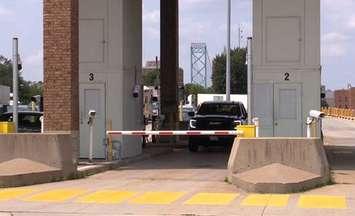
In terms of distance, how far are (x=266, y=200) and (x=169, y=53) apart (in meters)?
23.4

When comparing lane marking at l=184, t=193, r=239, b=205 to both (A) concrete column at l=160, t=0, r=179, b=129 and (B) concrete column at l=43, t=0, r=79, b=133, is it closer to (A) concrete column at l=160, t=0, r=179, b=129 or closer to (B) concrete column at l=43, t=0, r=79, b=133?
(B) concrete column at l=43, t=0, r=79, b=133

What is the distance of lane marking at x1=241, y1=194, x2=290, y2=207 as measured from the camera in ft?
42.4

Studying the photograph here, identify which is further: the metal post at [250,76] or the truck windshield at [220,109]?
the truck windshield at [220,109]

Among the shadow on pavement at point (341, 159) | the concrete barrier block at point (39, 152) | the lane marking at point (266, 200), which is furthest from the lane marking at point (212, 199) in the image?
the shadow on pavement at point (341, 159)

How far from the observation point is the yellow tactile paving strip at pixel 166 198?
13031mm

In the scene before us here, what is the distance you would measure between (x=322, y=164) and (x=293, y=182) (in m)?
1.41

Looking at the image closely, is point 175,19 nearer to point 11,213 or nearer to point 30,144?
point 30,144

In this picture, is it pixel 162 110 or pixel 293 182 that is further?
pixel 162 110

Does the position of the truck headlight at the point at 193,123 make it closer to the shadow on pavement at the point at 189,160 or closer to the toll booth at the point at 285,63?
the shadow on pavement at the point at 189,160

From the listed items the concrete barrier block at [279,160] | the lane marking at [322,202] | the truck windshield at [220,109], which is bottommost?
the lane marking at [322,202]

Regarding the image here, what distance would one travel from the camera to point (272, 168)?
49.9 feet

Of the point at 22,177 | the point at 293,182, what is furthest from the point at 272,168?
the point at 22,177

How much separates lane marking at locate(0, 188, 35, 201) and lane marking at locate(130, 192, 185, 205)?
249 cm

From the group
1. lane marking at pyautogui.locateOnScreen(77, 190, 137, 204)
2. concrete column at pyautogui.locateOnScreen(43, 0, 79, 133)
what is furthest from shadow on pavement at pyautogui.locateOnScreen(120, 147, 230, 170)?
lane marking at pyautogui.locateOnScreen(77, 190, 137, 204)
